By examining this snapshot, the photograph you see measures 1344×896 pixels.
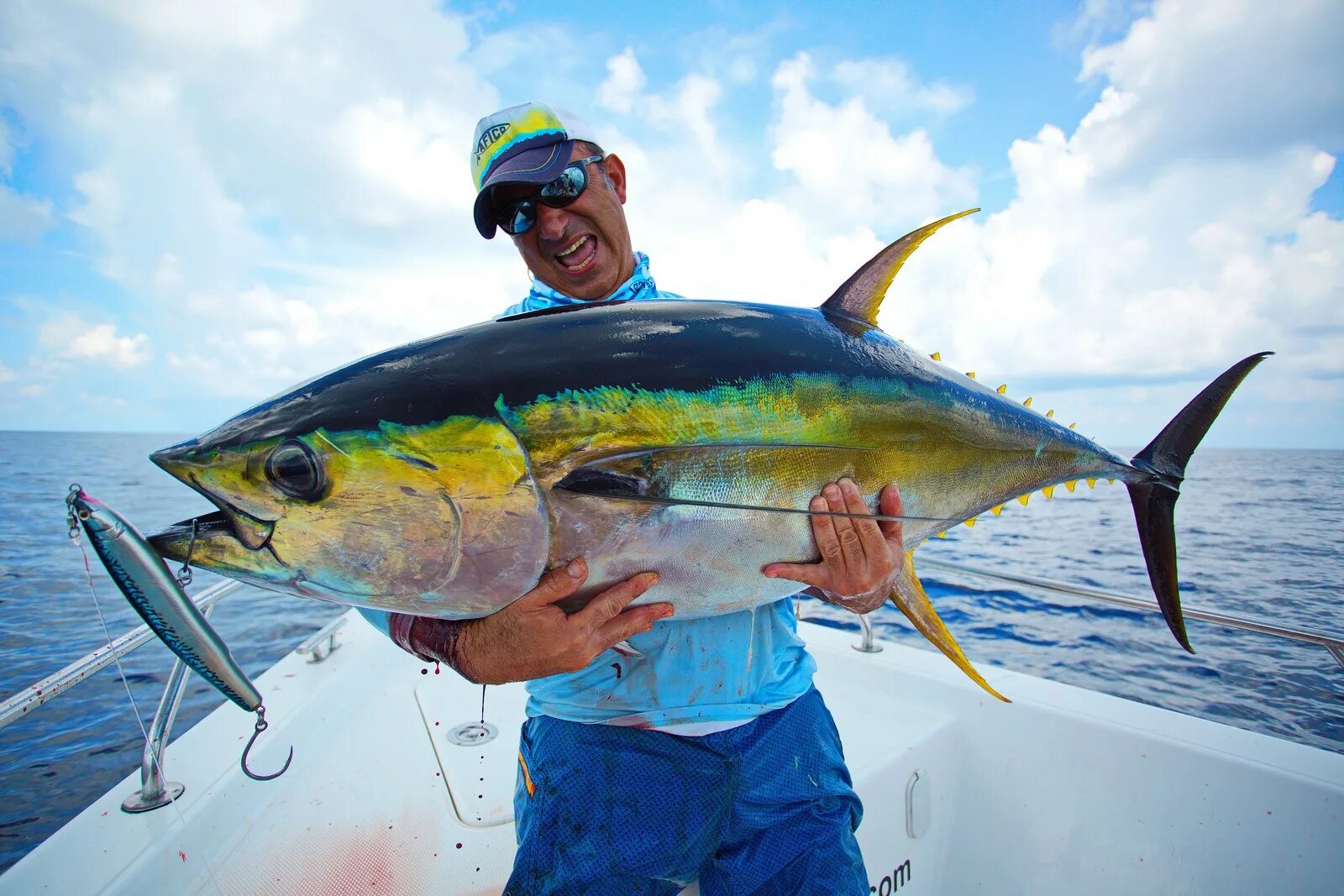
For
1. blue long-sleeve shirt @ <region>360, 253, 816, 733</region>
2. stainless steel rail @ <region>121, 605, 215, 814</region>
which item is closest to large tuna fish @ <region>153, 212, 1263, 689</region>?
blue long-sleeve shirt @ <region>360, 253, 816, 733</region>

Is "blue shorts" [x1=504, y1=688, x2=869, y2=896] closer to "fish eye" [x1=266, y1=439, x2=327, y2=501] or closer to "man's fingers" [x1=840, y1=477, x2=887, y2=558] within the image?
"man's fingers" [x1=840, y1=477, x2=887, y2=558]

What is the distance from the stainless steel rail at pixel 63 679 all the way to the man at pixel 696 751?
0.94 meters

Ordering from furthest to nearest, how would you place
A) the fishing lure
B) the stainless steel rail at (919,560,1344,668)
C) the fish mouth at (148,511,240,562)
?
the stainless steel rail at (919,560,1344,668)
the fish mouth at (148,511,240,562)
the fishing lure

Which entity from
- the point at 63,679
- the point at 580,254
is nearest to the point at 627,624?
the point at 580,254

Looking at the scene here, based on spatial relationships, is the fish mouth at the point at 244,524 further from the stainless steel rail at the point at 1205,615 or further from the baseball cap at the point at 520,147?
the stainless steel rail at the point at 1205,615

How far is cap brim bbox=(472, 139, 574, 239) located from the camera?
7.11ft

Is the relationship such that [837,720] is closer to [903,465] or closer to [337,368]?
[903,465]

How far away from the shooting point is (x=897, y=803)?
9.12ft

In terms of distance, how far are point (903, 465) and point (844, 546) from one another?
0.31 metres

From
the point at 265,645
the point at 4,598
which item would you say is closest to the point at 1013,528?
the point at 265,645

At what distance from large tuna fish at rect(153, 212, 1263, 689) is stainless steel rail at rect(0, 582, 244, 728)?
31.8 inches

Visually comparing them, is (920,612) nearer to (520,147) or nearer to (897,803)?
(897,803)

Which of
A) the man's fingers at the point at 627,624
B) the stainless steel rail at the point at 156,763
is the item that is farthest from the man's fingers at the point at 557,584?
the stainless steel rail at the point at 156,763

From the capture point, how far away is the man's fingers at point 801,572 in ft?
4.93
